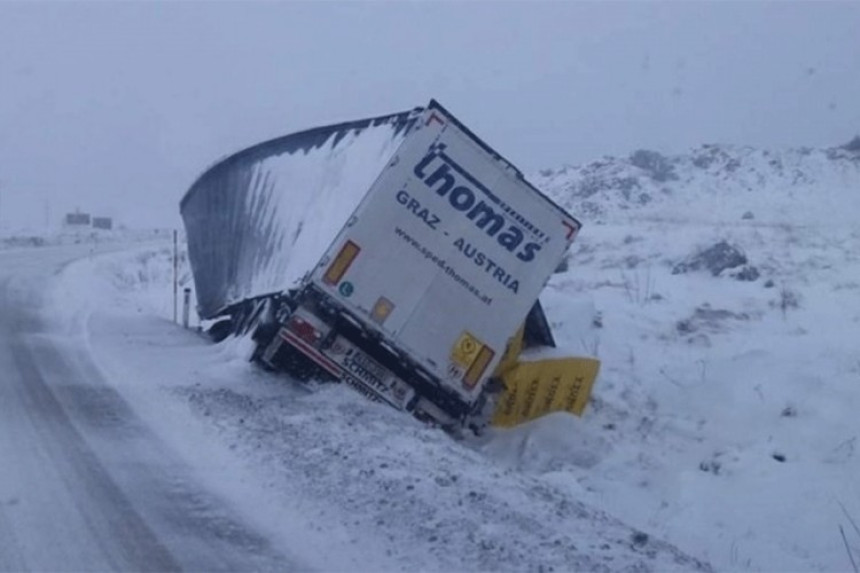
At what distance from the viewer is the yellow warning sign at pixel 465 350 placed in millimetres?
12344

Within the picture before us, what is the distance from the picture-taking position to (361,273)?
40.9ft

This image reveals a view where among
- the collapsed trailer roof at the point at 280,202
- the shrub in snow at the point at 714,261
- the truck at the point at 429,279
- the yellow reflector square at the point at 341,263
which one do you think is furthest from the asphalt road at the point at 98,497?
the shrub in snow at the point at 714,261

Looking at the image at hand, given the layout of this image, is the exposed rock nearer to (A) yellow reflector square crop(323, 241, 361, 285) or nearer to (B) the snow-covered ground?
(B) the snow-covered ground

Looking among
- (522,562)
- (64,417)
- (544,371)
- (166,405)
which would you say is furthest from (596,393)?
(522,562)

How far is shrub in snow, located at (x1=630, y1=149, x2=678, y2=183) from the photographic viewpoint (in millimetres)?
57812

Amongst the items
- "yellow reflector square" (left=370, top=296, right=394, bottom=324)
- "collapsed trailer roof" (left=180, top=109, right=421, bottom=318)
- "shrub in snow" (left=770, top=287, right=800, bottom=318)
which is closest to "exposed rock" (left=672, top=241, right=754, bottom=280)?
"shrub in snow" (left=770, top=287, right=800, bottom=318)

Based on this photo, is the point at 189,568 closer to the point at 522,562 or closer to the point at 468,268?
the point at 522,562

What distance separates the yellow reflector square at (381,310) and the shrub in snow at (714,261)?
13.6 metres

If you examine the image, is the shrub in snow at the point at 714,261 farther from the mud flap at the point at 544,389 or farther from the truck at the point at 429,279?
the truck at the point at 429,279

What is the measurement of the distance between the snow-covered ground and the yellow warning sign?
870 mm

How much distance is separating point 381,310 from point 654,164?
50575 mm

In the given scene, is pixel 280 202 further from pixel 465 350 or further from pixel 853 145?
pixel 853 145

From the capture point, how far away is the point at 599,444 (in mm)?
12492

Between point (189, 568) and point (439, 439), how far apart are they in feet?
15.1
